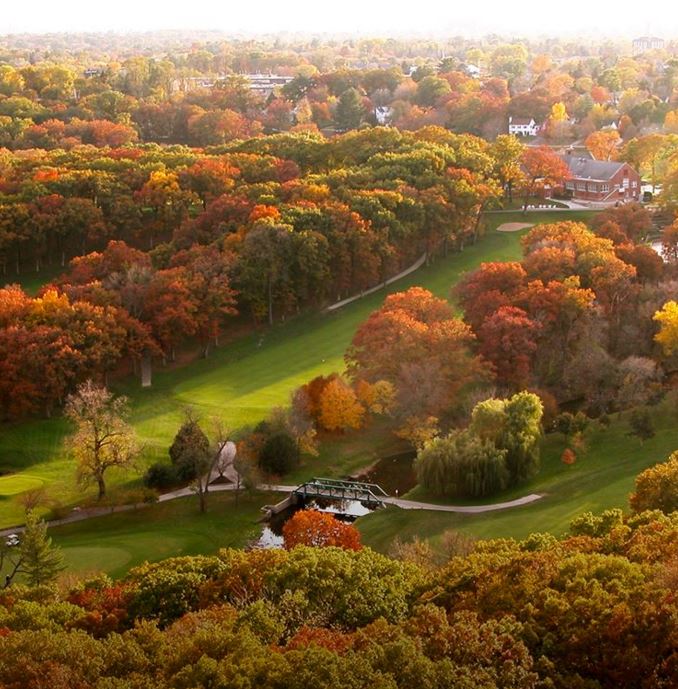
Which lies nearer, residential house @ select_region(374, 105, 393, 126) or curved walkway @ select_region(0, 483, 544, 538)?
curved walkway @ select_region(0, 483, 544, 538)

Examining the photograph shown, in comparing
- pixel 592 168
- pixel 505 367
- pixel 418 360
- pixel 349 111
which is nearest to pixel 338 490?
pixel 418 360

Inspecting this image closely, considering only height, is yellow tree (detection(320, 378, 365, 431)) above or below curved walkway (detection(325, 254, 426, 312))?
below

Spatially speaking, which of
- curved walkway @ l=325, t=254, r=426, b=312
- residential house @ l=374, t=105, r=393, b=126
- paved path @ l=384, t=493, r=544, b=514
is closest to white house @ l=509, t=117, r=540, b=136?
residential house @ l=374, t=105, r=393, b=126

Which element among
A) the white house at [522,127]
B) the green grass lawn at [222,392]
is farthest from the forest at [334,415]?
the white house at [522,127]

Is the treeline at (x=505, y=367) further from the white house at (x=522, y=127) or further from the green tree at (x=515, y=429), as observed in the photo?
the white house at (x=522, y=127)

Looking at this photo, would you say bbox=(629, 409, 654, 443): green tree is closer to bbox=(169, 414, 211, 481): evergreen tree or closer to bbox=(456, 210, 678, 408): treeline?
bbox=(456, 210, 678, 408): treeline

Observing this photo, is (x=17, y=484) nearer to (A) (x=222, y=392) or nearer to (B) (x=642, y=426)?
(A) (x=222, y=392)
